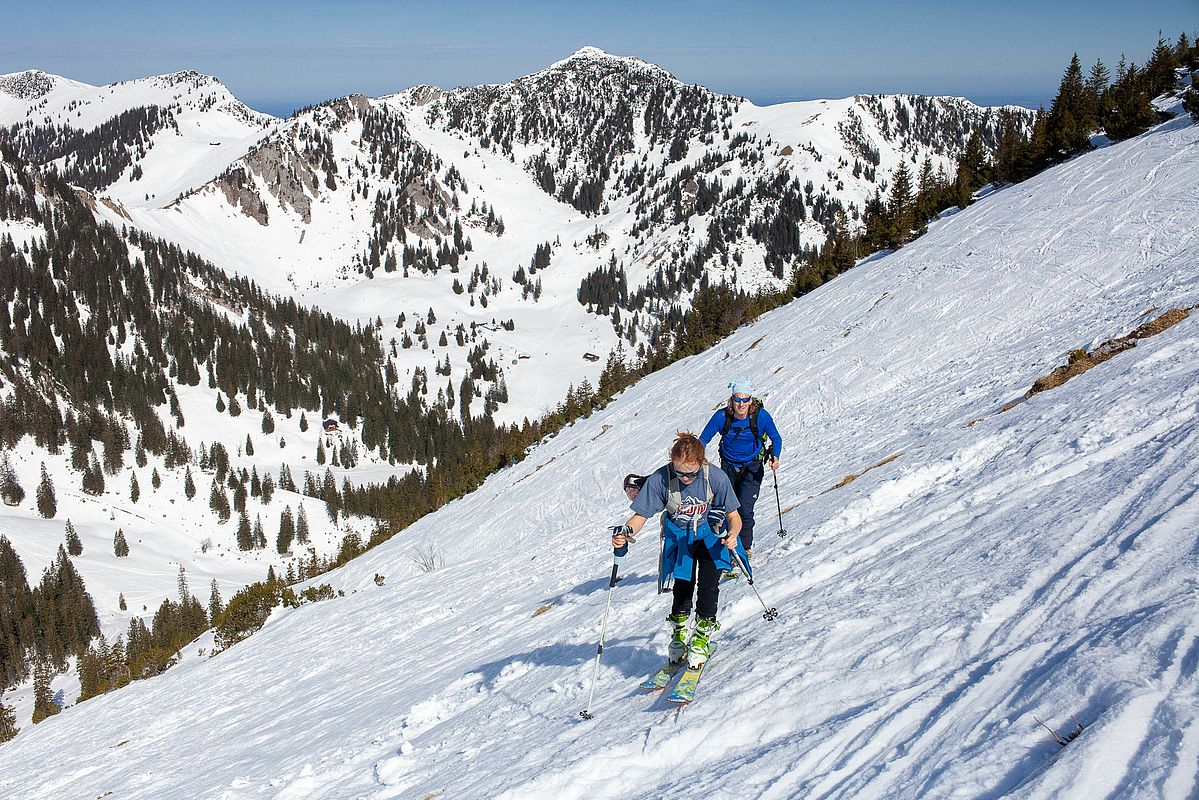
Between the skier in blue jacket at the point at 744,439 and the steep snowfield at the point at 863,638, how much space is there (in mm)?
1285

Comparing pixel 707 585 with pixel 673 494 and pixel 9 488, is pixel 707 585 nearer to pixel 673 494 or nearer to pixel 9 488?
pixel 673 494

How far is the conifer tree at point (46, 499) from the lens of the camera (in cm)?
10150

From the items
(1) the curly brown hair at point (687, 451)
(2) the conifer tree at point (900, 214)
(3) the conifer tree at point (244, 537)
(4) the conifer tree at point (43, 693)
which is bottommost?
(4) the conifer tree at point (43, 693)

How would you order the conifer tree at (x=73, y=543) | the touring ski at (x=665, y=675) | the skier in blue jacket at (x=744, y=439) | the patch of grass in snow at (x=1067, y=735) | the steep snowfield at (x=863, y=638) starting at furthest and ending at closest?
the conifer tree at (x=73, y=543), the skier in blue jacket at (x=744, y=439), the touring ski at (x=665, y=675), the steep snowfield at (x=863, y=638), the patch of grass in snow at (x=1067, y=735)

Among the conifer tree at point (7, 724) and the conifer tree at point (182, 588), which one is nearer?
the conifer tree at point (7, 724)

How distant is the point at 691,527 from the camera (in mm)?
6438

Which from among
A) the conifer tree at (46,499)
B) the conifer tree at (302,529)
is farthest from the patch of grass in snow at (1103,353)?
the conifer tree at (46,499)

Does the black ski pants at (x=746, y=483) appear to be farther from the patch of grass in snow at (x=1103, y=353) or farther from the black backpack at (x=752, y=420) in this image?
the patch of grass in snow at (x=1103, y=353)

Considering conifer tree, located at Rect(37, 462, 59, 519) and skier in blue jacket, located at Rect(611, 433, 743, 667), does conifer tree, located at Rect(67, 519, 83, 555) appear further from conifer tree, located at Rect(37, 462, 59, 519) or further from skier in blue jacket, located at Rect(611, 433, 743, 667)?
skier in blue jacket, located at Rect(611, 433, 743, 667)

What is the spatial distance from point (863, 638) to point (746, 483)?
10.9 feet

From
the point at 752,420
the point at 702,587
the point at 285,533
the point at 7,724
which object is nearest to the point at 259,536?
the point at 285,533

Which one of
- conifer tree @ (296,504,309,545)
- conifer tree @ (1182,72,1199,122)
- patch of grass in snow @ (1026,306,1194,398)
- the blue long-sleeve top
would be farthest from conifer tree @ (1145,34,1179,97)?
conifer tree @ (296,504,309,545)

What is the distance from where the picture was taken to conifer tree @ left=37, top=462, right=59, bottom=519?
333 ft

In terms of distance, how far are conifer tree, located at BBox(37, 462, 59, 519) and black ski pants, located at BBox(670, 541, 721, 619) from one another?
427 ft
